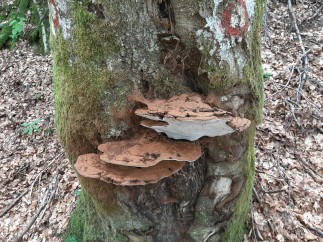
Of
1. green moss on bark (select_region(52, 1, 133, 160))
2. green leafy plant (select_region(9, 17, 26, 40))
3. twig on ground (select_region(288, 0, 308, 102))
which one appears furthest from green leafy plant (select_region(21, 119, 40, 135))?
twig on ground (select_region(288, 0, 308, 102))

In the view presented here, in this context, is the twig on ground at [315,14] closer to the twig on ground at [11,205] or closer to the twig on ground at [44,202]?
the twig on ground at [44,202]

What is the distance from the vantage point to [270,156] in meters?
4.81

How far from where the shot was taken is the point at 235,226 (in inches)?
137

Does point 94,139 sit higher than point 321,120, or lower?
higher

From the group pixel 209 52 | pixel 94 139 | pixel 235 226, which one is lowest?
pixel 235 226

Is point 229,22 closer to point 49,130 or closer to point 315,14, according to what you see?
point 49,130

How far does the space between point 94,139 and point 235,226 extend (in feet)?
5.75

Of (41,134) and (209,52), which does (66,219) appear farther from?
(209,52)

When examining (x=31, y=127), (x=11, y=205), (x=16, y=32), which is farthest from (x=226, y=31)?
(x=16, y=32)

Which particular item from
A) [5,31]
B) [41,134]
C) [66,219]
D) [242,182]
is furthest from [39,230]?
[5,31]

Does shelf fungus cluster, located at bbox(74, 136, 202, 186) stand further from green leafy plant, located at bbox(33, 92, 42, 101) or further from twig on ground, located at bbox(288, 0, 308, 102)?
green leafy plant, located at bbox(33, 92, 42, 101)

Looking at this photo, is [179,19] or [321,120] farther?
[321,120]

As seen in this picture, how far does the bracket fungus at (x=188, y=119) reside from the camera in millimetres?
1836

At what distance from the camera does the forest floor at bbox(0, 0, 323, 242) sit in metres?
4.14
